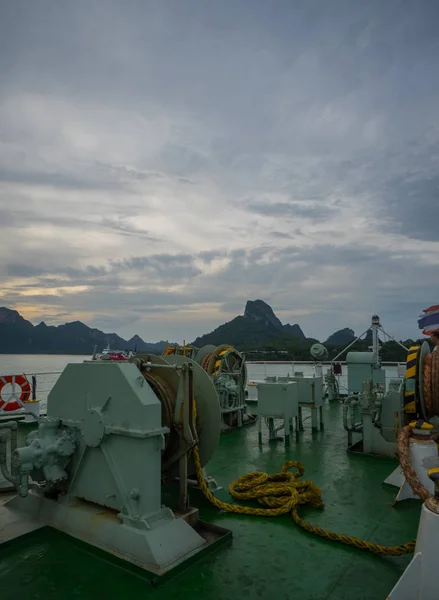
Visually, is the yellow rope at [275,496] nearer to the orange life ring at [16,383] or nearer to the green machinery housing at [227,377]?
the green machinery housing at [227,377]

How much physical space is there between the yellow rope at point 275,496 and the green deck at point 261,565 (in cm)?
7

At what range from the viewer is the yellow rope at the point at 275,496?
3.92m

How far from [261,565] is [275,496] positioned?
130 cm

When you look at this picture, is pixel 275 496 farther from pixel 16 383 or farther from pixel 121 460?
pixel 16 383

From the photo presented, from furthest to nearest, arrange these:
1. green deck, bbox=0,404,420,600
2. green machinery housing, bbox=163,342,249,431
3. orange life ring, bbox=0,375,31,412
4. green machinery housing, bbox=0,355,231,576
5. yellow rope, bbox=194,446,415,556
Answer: orange life ring, bbox=0,375,31,412
green machinery housing, bbox=163,342,249,431
yellow rope, bbox=194,446,415,556
green machinery housing, bbox=0,355,231,576
green deck, bbox=0,404,420,600

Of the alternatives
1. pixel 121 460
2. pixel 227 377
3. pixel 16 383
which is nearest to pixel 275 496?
pixel 121 460

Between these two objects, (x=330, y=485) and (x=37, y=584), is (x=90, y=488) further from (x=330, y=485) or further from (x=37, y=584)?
(x=330, y=485)

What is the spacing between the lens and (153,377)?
14.0 ft

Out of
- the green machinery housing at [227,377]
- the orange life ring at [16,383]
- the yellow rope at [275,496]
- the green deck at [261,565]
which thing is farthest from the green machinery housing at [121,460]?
the orange life ring at [16,383]

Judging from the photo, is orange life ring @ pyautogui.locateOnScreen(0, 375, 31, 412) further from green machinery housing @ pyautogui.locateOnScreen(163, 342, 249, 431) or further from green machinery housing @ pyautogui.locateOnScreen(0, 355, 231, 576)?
green machinery housing @ pyautogui.locateOnScreen(0, 355, 231, 576)

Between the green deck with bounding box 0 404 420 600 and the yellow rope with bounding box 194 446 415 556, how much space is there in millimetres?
73

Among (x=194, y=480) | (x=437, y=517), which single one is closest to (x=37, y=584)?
(x=194, y=480)

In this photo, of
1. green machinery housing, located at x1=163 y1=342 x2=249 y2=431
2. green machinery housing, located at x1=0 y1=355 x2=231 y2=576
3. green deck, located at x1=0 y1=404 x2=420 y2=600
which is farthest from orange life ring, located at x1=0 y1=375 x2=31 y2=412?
green deck, located at x1=0 y1=404 x2=420 y2=600

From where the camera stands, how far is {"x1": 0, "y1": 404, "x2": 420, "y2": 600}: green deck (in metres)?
3.03
